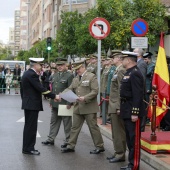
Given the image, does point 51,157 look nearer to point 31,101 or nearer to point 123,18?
point 31,101

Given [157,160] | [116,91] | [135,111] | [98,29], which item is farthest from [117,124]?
[98,29]

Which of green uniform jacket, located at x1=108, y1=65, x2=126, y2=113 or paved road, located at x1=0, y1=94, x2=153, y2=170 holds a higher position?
green uniform jacket, located at x1=108, y1=65, x2=126, y2=113

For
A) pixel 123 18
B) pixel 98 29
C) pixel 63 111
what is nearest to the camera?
pixel 63 111

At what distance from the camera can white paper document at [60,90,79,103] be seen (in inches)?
394

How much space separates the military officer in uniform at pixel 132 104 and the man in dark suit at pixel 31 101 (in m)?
2.31

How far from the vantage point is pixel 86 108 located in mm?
10188

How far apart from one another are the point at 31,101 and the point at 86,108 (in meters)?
1.14

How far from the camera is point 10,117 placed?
17.1 m

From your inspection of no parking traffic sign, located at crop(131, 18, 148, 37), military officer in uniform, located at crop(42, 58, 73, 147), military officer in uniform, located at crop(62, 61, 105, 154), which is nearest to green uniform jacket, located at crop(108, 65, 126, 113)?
military officer in uniform, located at crop(62, 61, 105, 154)

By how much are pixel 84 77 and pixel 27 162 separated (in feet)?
7.14

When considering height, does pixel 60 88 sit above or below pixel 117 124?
above

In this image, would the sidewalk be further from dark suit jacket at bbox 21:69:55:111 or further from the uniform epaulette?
dark suit jacket at bbox 21:69:55:111

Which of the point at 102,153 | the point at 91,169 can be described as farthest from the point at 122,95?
the point at 102,153

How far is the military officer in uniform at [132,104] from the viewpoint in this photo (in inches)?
323
